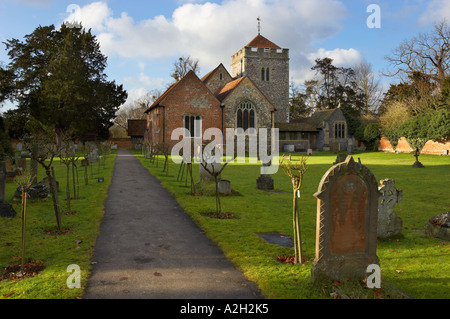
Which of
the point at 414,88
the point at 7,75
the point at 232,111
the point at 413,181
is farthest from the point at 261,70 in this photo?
the point at 413,181

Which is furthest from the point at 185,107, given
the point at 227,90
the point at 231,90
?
the point at 227,90

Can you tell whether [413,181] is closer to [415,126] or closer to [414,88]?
[415,126]

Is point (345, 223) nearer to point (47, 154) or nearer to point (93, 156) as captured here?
point (47, 154)

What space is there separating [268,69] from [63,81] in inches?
1194

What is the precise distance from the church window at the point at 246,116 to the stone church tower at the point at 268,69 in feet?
39.5

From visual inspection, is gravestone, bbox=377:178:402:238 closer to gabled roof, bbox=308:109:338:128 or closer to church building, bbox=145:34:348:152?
church building, bbox=145:34:348:152

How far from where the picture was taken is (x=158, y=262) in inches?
264

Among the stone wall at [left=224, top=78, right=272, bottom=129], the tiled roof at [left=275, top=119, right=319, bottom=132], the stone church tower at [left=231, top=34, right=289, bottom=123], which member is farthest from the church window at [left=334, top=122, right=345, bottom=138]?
the stone wall at [left=224, top=78, right=272, bottom=129]

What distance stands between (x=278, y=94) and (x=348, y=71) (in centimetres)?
2102

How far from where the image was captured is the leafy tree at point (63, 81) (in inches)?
1718

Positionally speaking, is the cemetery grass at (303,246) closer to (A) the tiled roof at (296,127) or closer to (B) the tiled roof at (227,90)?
(B) the tiled roof at (227,90)

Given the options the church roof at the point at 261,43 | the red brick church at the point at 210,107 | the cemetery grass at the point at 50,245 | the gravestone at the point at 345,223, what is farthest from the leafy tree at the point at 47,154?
the church roof at the point at 261,43

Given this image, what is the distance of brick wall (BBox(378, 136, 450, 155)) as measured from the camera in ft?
124

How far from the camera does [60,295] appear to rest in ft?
17.1
